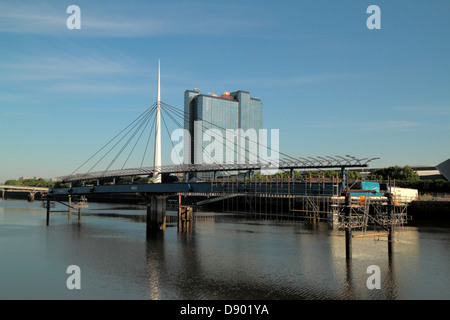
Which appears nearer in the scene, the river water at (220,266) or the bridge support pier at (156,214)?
the river water at (220,266)

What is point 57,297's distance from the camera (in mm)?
27625

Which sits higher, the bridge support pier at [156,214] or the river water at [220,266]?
the bridge support pier at [156,214]

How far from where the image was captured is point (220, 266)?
120ft

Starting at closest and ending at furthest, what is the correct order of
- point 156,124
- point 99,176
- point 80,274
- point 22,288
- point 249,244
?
point 22,288, point 80,274, point 249,244, point 99,176, point 156,124

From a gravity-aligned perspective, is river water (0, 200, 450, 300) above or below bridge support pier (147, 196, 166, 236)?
below

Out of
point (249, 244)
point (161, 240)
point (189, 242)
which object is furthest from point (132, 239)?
point (249, 244)

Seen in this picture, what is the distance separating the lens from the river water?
28.4 meters

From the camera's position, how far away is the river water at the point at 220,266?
28.4 m

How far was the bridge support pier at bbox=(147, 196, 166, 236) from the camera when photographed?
62.3m

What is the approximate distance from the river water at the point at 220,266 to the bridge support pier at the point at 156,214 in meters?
3.51

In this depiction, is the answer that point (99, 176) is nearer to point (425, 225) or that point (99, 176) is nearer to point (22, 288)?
point (22, 288)

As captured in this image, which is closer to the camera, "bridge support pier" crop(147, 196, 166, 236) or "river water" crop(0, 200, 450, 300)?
"river water" crop(0, 200, 450, 300)

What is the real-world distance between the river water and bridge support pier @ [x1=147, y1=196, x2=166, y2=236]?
3.51 metres
